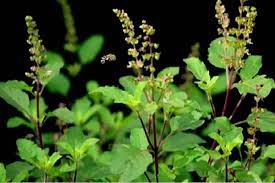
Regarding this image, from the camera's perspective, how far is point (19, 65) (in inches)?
133

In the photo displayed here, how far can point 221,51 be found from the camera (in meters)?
2.08

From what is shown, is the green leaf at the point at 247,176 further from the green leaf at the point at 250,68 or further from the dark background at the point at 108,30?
the dark background at the point at 108,30

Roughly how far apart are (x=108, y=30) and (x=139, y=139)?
161 centimetres

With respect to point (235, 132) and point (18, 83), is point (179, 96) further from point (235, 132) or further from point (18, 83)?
point (18, 83)

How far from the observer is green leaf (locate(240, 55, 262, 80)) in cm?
203

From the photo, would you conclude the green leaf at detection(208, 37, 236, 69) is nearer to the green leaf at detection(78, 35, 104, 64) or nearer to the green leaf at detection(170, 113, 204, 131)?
the green leaf at detection(170, 113, 204, 131)

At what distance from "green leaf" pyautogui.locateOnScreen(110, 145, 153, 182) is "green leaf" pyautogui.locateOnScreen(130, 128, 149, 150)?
6 cm

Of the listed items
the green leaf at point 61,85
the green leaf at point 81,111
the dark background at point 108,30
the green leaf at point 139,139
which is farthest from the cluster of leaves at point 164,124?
the dark background at point 108,30

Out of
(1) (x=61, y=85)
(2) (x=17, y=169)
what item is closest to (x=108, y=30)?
(1) (x=61, y=85)

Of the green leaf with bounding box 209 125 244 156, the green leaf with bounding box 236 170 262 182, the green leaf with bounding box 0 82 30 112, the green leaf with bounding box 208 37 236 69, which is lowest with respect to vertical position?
the green leaf with bounding box 236 170 262 182

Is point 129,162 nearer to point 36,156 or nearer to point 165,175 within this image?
point 165,175

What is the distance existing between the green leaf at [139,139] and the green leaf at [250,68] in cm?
37

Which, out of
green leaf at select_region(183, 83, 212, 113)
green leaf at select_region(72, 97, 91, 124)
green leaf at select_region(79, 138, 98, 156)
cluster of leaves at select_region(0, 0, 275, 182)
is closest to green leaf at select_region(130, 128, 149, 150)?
cluster of leaves at select_region(0, 0, 275, 182)

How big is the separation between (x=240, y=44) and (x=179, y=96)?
0.25 m
